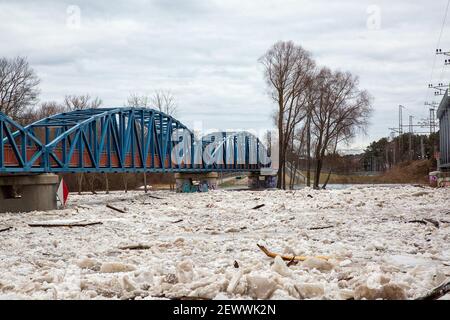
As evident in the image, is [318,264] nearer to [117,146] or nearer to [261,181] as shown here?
[117,146]

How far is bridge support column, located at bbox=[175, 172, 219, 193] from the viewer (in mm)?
57631

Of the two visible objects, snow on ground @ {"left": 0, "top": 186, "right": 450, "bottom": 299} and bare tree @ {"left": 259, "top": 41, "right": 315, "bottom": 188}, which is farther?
bare tree @ {"left": 259, "top": 41, "right": 315, "bottom": 188}

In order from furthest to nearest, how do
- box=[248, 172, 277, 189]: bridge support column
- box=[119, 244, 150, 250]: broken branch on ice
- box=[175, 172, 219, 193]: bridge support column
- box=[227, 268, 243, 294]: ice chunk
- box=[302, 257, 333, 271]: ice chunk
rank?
box=[248, 172, 277, 189]: bridge support column < box=[175, 172, 219, 193]: bridge support column < box=[119, 244, 150, 250]: broken branch on ice < box=[302, 257, 333, 271]: ice chunk < box=[227, 268, 243, 294]: ice chunk

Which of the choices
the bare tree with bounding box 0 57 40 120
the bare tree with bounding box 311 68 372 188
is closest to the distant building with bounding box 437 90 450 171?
the bare tree with bounding box 311 68 372 188

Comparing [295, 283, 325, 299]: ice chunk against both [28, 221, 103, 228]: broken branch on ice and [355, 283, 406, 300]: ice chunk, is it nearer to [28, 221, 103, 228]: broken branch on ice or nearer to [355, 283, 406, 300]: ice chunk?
[355, 283, 406, 300]: ice chunk

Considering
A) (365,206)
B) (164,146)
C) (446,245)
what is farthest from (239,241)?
(164,146)

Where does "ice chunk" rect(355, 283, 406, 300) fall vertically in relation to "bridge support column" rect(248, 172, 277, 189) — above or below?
above

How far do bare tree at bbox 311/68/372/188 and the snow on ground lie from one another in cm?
3946

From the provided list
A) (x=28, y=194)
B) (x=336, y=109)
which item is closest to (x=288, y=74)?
(x=336, y=109)

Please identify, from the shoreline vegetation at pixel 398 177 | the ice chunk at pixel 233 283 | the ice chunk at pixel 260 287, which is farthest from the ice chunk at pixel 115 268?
the shoreline vegetation at pixel 398 177
